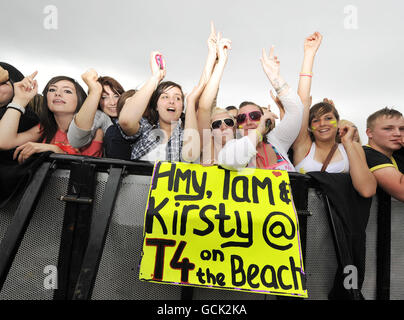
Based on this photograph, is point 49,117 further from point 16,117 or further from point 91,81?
point 91,81

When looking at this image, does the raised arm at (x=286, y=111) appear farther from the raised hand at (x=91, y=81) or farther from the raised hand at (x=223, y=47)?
the raised hand at (x=91, y=81)

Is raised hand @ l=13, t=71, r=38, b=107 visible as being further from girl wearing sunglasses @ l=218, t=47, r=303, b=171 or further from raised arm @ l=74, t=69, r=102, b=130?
girl wearing sunglasses @ l=218, t=47, r=303, b=171

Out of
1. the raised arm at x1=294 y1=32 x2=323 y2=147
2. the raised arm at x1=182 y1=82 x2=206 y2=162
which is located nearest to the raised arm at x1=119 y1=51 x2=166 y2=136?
the raised arm at x1=182 y1=82 x2=206 y2=162

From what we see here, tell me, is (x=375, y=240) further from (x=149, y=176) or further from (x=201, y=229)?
(x=149, y=176)

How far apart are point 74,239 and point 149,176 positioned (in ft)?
2.01

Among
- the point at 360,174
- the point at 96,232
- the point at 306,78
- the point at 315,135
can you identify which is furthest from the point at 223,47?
the point at 96,232

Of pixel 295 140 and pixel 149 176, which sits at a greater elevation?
pixel 295 140

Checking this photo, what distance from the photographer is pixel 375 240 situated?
6.48ft

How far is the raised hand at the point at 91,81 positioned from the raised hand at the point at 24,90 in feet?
1.40

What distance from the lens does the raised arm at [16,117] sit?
6.88ft

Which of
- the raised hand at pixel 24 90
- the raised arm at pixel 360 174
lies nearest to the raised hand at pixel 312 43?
the raised arm at pixel 360 174

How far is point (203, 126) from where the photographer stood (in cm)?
238

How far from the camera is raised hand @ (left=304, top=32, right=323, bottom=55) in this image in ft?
9.36

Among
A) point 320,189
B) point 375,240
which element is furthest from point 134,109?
point 375,240
